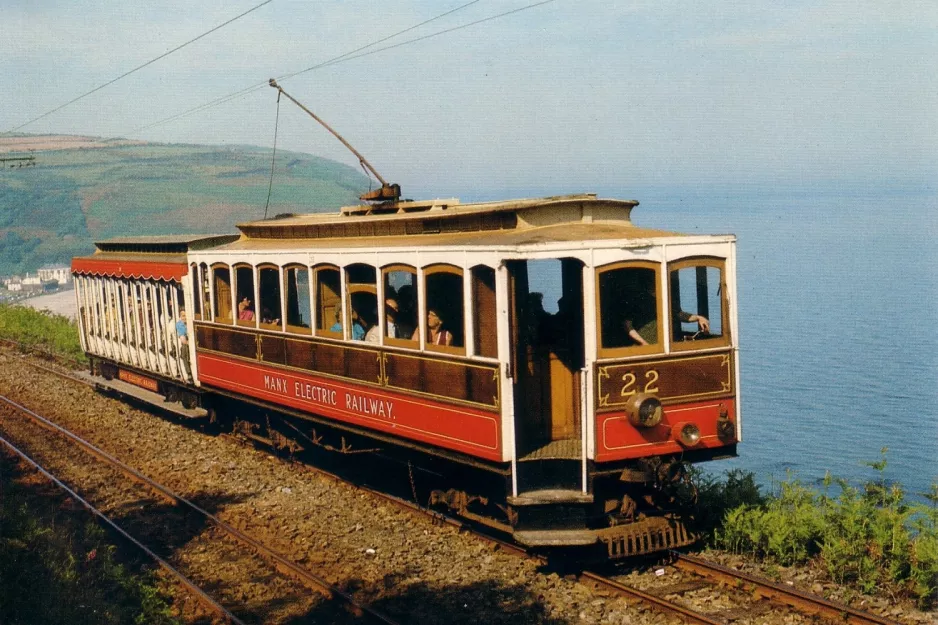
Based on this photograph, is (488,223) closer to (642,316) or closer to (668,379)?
(642,316)

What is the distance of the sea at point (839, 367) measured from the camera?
78.9 ft

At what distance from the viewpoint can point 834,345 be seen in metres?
43.8

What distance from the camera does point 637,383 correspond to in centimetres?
809

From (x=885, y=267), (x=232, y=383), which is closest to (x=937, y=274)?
(x=885, y=267)

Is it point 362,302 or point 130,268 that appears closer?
point 362,302

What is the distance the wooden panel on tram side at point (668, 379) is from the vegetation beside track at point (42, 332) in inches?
743

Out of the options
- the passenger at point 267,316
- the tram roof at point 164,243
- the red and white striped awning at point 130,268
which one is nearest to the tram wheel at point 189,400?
the red and white striped awning at point 130,268

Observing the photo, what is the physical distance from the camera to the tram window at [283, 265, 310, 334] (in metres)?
11.2

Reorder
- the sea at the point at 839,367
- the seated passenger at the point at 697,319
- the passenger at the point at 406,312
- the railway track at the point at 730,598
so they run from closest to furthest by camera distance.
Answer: the railway track at the point at 730,598 < the seated passenger at the point at 697,319 < the passenger at the point at 406,312 < the sea at the point at 839,367

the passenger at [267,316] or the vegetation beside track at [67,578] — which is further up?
the passenger at [267,316]

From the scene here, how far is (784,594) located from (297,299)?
6.57 metres

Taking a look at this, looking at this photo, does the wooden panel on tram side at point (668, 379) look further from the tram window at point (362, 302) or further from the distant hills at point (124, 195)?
the distant hills at point (124, 195)

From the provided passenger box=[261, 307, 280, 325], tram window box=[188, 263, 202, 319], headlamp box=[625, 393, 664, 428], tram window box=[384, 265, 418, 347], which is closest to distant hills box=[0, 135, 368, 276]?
tram window box=[188, 263, 202, 319]

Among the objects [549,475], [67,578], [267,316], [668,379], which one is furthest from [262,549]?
[668,379]
